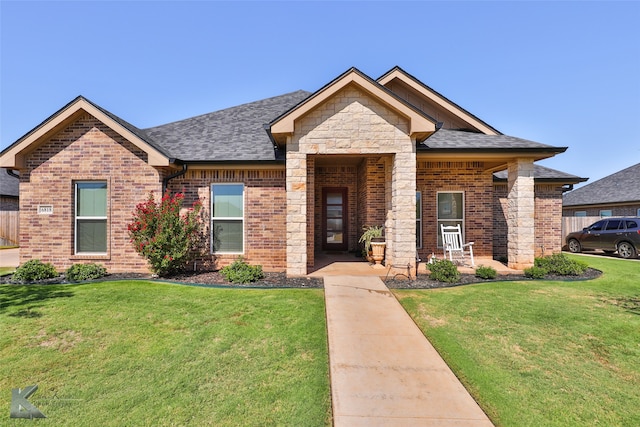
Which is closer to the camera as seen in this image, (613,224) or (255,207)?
(255,207)

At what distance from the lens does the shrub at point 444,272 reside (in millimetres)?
7179

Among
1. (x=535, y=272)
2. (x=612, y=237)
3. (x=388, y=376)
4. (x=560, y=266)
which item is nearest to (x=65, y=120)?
(x=388, y=376)

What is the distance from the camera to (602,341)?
4.23 m

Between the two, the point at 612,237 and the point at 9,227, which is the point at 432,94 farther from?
the point at 9,227

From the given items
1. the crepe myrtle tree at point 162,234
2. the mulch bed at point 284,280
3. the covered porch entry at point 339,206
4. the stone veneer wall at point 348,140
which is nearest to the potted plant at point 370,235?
the covered porch entry at point 339,206

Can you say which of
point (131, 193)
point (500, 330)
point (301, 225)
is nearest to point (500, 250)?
point (500, 330)

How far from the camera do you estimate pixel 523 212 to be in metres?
8.15

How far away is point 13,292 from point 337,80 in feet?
29.7

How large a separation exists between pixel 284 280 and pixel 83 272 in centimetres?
537

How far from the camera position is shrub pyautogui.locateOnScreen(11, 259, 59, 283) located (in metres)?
7.33

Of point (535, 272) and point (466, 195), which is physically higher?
point (466, 195)

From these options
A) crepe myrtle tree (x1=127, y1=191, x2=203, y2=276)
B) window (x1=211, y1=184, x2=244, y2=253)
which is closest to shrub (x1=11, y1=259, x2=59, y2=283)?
crepe myrtle tree (x1=127, y1=191, x2=203, y2=276)

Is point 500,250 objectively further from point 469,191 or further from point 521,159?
point 521,159

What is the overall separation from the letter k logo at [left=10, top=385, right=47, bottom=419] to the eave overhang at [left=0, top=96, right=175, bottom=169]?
18.7ft
